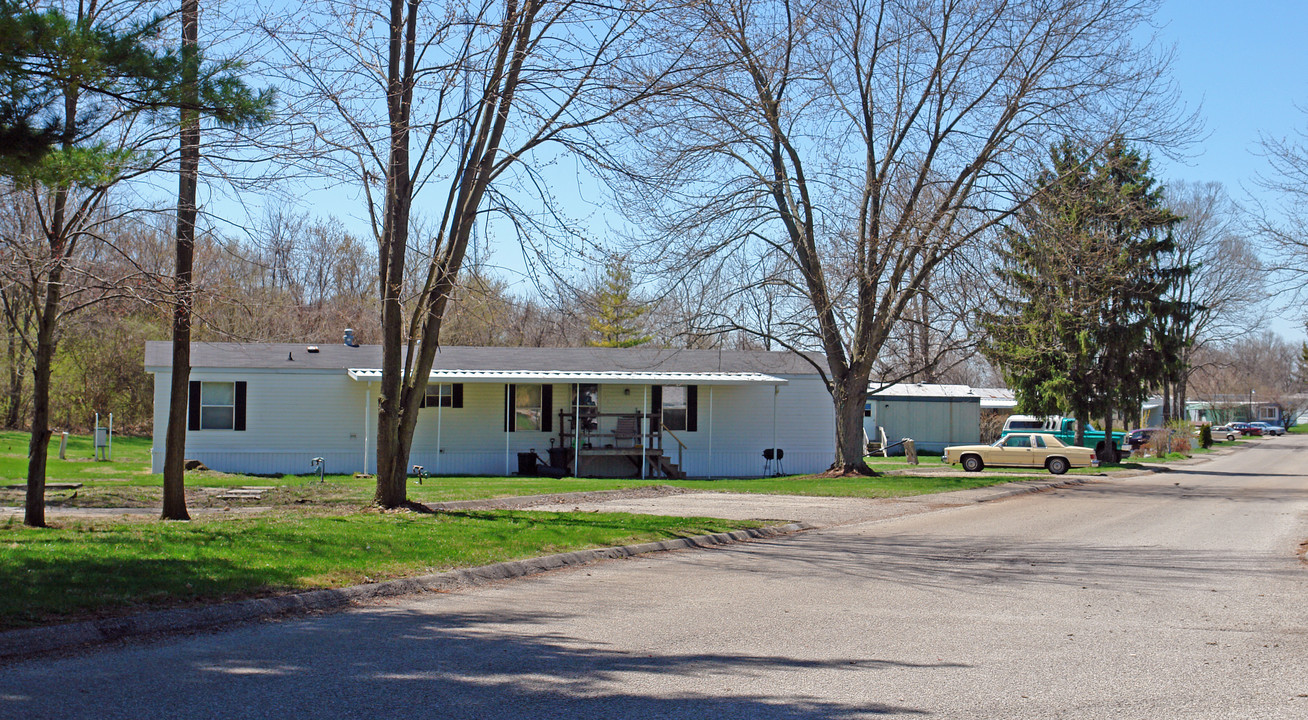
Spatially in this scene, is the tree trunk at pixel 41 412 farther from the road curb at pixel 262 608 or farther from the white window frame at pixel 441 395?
the white window frame at pixel 441 395

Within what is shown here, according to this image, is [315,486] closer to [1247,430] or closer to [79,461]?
[79,461]

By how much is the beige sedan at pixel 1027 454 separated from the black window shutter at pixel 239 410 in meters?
22.7

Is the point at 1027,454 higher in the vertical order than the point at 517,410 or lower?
lower

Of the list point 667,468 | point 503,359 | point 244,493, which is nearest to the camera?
point 244,493

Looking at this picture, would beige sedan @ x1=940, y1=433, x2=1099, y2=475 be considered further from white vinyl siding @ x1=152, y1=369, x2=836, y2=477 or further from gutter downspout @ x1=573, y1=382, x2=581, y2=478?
gutter downspout @ x1=573, y1=382, x2=581, y2=478

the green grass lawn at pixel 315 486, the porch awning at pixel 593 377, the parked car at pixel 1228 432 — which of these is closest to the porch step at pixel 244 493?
the green grass lawn at pixel 315 486

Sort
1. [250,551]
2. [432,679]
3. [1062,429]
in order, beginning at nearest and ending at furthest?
[432,679]
[250,551]
[1062,429]

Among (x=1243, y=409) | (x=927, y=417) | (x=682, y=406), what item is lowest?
(x=927, y=417)

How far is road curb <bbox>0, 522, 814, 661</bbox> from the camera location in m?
6.57

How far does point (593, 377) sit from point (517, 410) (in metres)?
3.40

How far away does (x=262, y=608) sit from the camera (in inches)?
314

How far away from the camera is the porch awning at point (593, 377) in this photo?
93.5 ft

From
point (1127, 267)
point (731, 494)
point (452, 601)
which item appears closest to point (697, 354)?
point (731, 494)

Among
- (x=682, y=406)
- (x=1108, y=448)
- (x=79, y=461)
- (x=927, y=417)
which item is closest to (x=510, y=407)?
(x=682, y=406)
